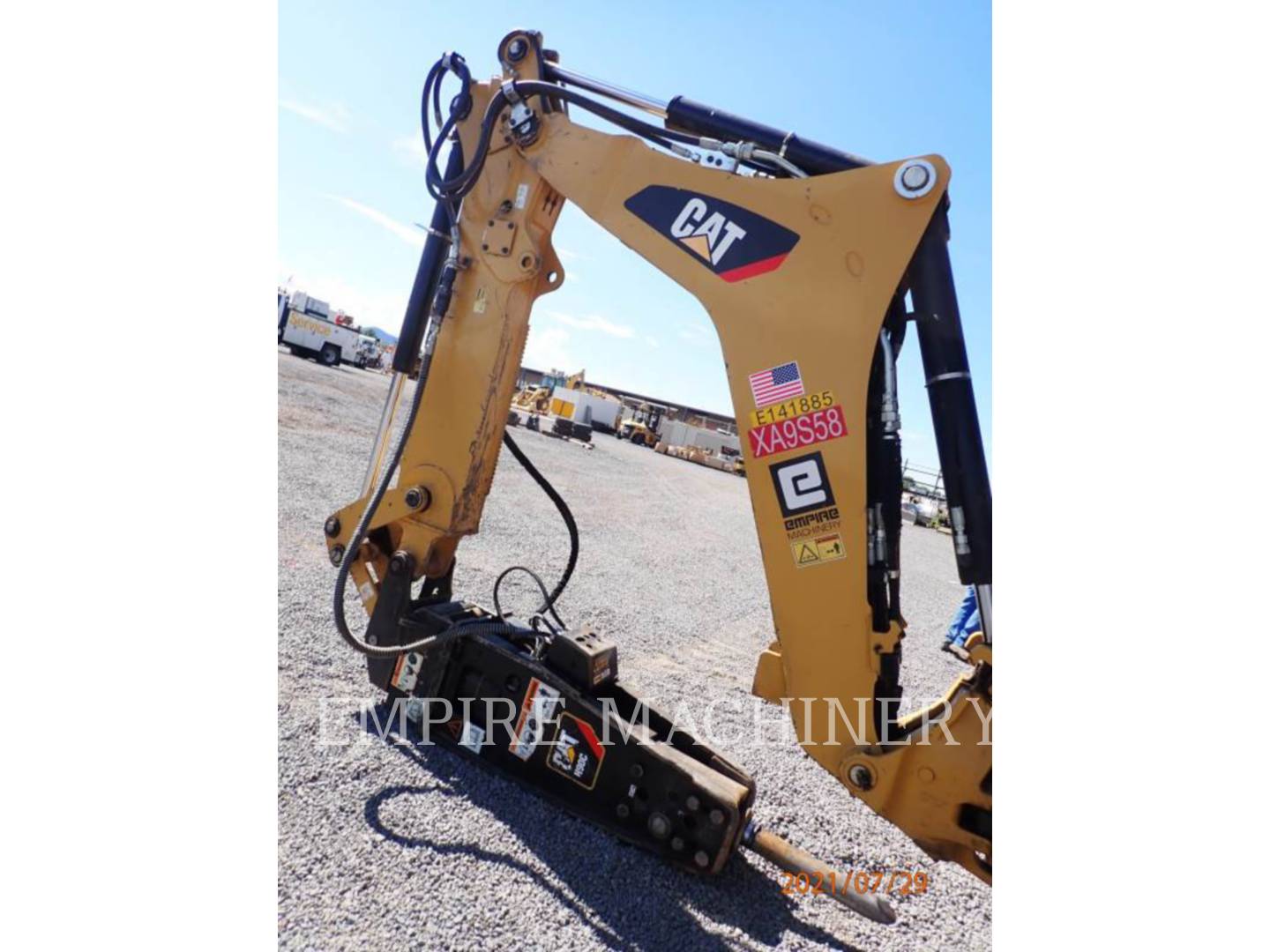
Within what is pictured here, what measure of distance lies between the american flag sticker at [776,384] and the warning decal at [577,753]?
139cm

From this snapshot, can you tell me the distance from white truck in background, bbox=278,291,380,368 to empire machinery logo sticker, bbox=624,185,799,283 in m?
27.6

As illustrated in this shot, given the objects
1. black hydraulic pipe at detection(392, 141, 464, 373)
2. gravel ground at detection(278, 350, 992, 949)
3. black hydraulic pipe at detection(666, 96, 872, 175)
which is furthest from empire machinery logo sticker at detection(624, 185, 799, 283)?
gravel ground at detection(278, 350, 992, 949)

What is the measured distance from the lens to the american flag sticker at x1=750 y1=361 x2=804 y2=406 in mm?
2125

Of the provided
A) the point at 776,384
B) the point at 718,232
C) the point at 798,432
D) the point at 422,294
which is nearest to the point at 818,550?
the point at 798,432

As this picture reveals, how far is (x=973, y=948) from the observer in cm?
237

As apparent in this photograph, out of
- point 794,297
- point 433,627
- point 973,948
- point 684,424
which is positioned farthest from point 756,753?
point 684,424

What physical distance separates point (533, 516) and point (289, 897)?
6.03m

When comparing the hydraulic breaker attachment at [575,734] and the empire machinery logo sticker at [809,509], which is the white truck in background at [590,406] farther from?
the empire machinery logo sticker at [809,509]

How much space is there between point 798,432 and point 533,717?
Answer: 1.52m

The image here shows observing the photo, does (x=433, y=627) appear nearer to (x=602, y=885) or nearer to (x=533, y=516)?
(x=602, y=885)

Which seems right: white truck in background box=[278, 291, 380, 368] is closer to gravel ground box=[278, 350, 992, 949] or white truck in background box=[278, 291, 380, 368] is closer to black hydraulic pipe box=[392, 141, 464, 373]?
gravel ground box=[278, 350, 992, 949]

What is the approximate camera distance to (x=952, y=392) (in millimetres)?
2068
